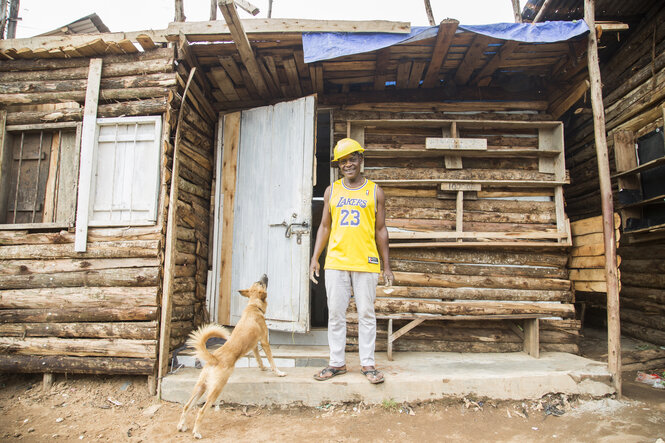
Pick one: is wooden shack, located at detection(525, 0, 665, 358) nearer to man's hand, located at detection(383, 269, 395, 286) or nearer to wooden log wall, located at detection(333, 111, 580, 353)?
wooden log wall, located at detection(333, 111, 580, 353)

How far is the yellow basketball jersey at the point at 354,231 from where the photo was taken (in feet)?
11.6

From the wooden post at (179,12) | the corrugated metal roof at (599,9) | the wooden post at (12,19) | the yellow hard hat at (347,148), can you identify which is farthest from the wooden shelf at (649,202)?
the wooden post at (12,19)

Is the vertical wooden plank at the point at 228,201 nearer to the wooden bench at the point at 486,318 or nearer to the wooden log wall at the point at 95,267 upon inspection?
the wooden log wall at the point at 95,267

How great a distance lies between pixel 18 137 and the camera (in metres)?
4.65

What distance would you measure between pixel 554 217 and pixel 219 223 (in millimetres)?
4631

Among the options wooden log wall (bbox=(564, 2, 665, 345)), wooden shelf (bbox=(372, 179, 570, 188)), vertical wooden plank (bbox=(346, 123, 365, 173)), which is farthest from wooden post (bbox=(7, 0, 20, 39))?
wooden log wall (bbox=(564, 2, 665, 345))

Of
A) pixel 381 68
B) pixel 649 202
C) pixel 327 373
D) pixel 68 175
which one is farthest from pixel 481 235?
pixel 68 175

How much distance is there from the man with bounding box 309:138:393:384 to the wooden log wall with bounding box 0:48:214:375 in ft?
6.45

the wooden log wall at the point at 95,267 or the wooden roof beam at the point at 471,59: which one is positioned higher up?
the wooden roof beam at the point at 471,59

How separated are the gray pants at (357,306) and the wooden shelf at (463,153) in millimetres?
2127

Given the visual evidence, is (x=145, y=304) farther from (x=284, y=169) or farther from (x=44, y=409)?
(x=284, y=169)

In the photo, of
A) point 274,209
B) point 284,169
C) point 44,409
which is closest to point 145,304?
point 44,409

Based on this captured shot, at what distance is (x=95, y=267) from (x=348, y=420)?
127 inches

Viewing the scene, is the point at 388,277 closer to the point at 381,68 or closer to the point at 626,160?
the point at 381,68
